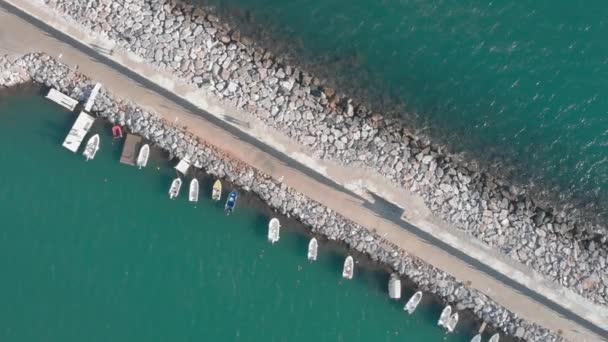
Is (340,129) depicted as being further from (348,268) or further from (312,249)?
(348,268)

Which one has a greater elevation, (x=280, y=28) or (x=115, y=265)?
(x=280, y=28)

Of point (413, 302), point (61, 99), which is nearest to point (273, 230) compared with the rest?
point (413, 302)

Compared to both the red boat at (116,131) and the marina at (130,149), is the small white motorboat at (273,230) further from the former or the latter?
the red boat at (116,131)

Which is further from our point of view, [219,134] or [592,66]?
[592,66]

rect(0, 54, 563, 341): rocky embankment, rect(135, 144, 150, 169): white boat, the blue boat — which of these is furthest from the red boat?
the blue boat

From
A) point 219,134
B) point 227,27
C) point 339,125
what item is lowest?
point 219,134

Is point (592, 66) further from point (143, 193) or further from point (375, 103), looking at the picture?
point (143, 193)

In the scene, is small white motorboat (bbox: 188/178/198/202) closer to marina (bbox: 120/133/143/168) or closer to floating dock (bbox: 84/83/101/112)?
marina (bbox: 120/133/143/168)

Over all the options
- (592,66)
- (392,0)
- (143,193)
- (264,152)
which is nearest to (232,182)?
(264,152)
